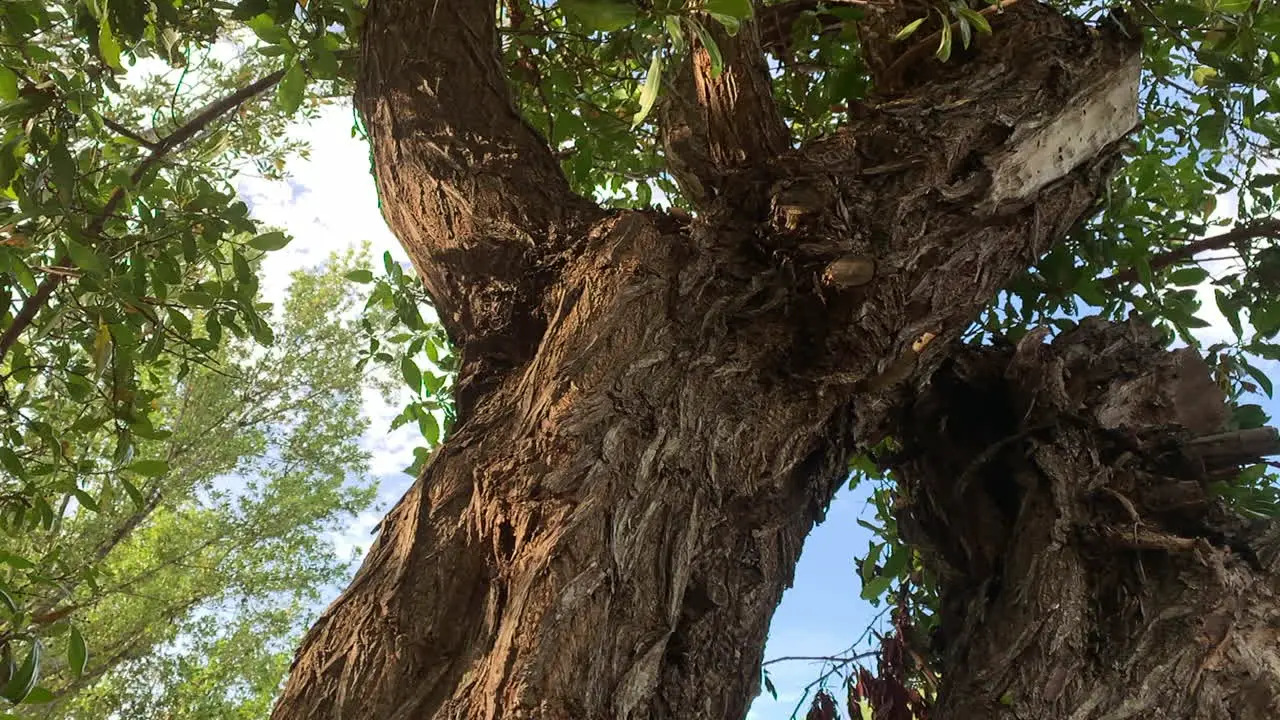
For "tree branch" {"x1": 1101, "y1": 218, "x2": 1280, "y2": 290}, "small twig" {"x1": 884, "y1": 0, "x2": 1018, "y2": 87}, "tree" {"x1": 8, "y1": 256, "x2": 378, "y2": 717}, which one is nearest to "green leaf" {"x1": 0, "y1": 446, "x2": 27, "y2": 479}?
"small twig" {"x1": 884, "y1": 0, "x2": 1018, "y2": 87}

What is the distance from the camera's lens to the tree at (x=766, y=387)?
102 cm

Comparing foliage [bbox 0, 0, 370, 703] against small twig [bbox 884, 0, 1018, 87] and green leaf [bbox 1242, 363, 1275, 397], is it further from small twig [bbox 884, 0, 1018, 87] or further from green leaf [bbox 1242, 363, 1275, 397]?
green leaf [bbox 1242, 363, 1275, 397]

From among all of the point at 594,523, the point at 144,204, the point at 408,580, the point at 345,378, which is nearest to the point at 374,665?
the point at 408,580

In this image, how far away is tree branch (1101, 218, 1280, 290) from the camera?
197 centimetres

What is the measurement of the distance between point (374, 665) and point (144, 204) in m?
1.23

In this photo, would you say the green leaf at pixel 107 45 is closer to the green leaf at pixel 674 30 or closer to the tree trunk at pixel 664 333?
the tree trunk at pixel 664 333

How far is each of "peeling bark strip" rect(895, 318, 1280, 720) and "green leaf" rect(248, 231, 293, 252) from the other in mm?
1210

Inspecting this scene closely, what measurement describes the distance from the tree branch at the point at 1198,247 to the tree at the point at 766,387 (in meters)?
0.16

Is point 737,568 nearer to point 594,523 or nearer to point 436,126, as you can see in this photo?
point 594,523

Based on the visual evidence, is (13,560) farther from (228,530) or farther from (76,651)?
(228,530)

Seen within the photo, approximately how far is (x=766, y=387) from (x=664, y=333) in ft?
0.62

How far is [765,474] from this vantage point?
4.08 ft

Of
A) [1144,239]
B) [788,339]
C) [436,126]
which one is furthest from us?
[1144,239]

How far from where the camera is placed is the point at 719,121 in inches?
54.5
